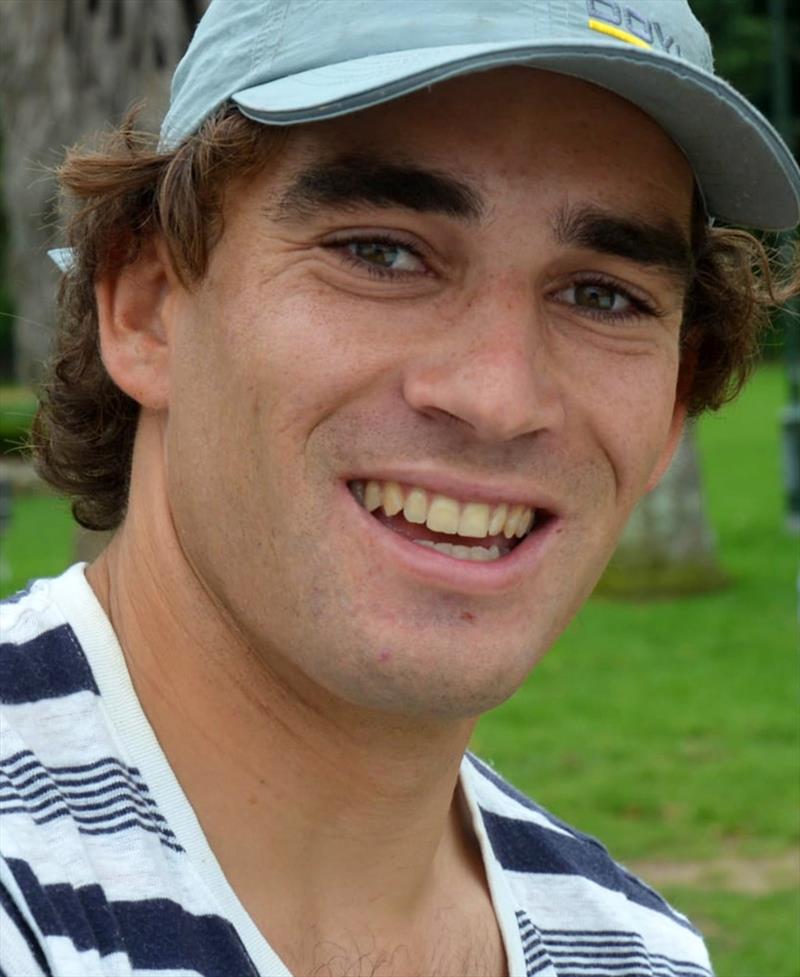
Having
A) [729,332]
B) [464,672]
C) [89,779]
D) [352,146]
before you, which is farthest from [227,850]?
[729,332]

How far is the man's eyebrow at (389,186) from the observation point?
2428mm

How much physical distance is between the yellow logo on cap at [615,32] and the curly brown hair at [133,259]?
0.45 meters

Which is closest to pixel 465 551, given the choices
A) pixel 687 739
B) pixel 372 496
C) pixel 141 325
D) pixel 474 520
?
pixel 474 520

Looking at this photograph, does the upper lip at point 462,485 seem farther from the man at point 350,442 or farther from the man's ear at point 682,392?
the man's ear at point 682,392

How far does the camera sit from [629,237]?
2584 mm

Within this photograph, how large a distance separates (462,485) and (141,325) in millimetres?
643

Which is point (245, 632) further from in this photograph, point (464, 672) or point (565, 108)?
point (565, 108)

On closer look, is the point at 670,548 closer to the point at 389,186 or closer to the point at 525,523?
the point at 525,523

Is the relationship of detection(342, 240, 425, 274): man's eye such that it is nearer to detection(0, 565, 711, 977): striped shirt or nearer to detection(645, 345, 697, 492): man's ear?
detection(0, 565, 711, 977): striped shirt

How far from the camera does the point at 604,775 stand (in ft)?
29.8

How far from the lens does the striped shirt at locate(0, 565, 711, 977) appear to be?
2088 mm

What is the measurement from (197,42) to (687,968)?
5.91 ft

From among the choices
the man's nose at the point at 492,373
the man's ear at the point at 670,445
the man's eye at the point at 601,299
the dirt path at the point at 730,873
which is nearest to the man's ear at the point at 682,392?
the man's ear at the point at 670,445

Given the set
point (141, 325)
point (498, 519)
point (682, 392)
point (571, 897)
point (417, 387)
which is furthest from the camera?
point (682, 392)
